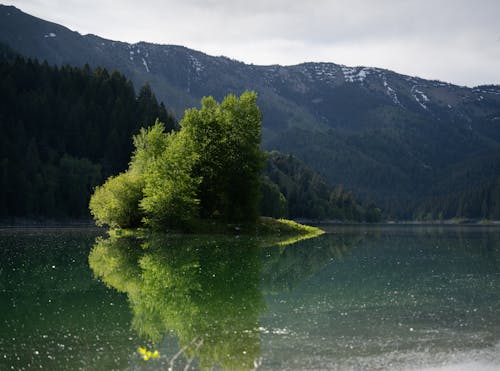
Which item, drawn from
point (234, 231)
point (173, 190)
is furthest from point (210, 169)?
point (234, 231)

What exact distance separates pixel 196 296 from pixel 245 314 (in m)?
4.52

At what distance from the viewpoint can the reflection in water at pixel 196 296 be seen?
54.5ft

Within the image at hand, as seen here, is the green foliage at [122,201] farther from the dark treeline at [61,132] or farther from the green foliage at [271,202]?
the green foliage at [271,202]

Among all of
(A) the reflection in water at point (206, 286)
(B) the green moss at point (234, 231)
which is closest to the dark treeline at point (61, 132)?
(B) the green moss at point (234, 231)

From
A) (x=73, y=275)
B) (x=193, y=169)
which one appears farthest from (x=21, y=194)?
(x=73, y=275)

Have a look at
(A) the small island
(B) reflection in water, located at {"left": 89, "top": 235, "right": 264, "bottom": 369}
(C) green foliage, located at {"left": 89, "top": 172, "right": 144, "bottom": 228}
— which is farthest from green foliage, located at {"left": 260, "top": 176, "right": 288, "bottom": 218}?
(B) reflection in water, located at {"left": 89, "top": 235, "right": 264, "bottom": 369}

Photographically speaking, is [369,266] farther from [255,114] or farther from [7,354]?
[255,114]

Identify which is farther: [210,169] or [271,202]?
[271,202]

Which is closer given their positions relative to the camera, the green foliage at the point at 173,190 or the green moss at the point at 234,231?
the green foliage at the point at 173,190

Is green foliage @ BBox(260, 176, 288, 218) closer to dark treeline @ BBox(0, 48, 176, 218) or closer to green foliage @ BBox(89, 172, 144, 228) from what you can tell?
dark treeline @ BBox(0, 48, 176, 218)

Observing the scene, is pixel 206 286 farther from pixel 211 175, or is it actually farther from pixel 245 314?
pixel 211 175

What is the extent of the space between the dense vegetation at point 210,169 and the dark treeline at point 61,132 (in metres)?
57.3

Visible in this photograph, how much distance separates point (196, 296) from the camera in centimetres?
2550

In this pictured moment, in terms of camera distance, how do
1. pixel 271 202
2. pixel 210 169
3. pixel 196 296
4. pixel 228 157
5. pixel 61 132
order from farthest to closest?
pixel 61 132 < pixel 271 202 < pixel 228 157 < pixel 210 169 < pixel 196 296
